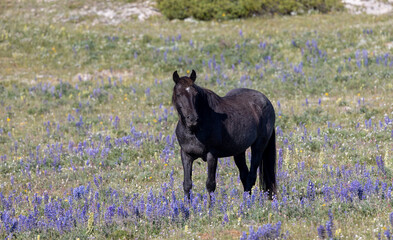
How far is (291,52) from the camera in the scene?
21484mm

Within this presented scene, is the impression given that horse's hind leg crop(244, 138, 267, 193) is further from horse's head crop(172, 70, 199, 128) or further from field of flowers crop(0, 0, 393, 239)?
horse's head crop(172, 70, 199, 128)

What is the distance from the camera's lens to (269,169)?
31.2ft

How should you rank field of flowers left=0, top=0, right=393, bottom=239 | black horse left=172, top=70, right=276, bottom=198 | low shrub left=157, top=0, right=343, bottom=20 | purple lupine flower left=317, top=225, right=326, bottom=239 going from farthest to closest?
low shrub left=157, top=0, right=343, bottom=20 < field of flowers left=0, top=0, right=393, bottom=239 < black horse left=172, top=70, right=276, bottom=198 < purple lupine flower left=317, top=225, right=326, bottom=239

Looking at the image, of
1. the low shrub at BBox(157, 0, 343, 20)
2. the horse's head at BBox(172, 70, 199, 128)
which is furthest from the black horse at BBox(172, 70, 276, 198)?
the low shrub at BBox(157, 0, 343, 20)

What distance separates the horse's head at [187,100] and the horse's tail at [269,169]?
232 cm

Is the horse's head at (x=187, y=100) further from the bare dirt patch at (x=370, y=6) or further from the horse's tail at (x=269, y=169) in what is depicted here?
the bare dirt patch at (x=370, y=6)

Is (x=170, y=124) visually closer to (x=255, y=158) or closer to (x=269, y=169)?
(x=269, y=169)

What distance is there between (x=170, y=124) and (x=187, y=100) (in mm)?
7960

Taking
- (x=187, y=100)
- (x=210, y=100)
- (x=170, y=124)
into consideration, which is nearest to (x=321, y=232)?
(x=187, y=100)

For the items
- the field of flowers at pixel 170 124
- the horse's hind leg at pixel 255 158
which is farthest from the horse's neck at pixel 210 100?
the field of flowers at pixel 170 124

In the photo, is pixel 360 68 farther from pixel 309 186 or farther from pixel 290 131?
pixel 309 186

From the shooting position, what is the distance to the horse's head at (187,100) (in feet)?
24.6

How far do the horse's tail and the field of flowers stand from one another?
340 millimetres

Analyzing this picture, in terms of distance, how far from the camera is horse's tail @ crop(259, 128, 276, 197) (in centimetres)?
944
